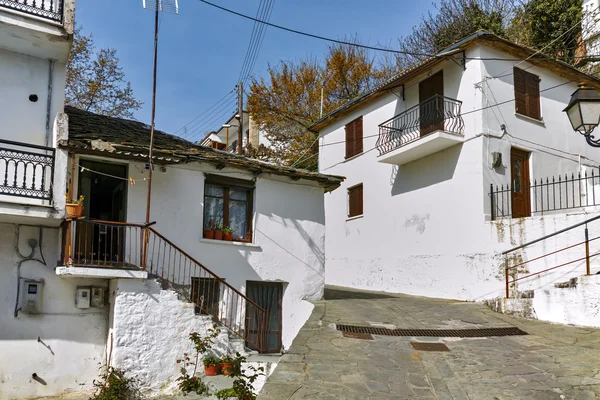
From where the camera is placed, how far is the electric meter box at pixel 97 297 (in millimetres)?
11078

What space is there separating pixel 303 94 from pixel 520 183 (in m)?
14.4

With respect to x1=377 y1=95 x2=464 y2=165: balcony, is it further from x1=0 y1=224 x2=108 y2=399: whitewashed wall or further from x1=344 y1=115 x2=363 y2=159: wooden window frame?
x1=0 y1=224 x2=108 y2=399: whitewashed wall

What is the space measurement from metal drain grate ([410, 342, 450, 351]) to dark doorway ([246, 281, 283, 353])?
4.84 meters

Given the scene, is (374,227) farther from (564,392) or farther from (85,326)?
(564,392)

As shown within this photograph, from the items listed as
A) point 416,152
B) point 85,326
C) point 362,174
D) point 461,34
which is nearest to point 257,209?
point 85,326

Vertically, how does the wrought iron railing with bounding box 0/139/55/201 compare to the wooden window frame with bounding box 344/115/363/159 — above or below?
below

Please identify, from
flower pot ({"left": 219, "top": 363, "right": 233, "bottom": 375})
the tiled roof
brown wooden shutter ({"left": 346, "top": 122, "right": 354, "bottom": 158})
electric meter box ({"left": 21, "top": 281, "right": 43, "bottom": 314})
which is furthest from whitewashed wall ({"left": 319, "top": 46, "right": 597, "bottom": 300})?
electric meter box ({"left": 21, "top": 281, "right": 43, "bottom": 314})

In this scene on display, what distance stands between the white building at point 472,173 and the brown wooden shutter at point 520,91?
0.12ft

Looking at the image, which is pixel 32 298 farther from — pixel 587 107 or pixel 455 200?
pixel 455 200

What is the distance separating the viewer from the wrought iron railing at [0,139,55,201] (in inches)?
396

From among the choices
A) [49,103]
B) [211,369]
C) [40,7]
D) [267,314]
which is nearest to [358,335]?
[211,369]

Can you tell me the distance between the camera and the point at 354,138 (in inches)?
830

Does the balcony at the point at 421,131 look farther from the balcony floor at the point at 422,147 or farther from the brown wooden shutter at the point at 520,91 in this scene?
the brown wooden shutter at the point at 520,91

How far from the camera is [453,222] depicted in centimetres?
1576
